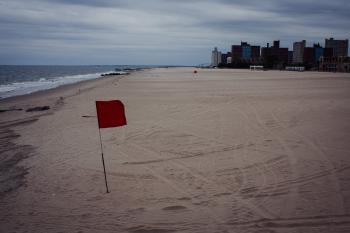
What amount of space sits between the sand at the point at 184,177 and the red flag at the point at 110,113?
1.07 m

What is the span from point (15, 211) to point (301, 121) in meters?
8.85

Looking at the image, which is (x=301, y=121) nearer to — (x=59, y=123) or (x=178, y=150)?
(x=178, y=150)

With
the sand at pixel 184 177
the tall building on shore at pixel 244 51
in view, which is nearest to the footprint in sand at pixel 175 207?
the sand at pixel 184 177

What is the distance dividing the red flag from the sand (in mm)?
1066

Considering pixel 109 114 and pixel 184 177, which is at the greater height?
pixel 109 114

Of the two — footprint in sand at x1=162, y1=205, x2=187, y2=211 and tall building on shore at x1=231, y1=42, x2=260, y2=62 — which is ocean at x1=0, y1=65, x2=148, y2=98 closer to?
footprint in sand at x1=162, y1=205, x2=187, y2=211

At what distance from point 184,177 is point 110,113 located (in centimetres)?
170

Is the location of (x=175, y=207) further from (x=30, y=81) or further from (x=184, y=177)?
(x=30, y=81)

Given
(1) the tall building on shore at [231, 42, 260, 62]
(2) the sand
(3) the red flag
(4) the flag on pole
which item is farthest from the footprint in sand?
(1) the tall building on shore at [231, 42, 260, 62]

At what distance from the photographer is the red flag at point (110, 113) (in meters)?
5.88

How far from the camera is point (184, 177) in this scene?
21.2 ft

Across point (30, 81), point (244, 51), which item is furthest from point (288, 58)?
point (30, 81)

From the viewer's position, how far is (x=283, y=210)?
4.99 metres

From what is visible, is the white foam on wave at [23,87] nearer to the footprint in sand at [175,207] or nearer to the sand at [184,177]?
the sand at [184,177]
